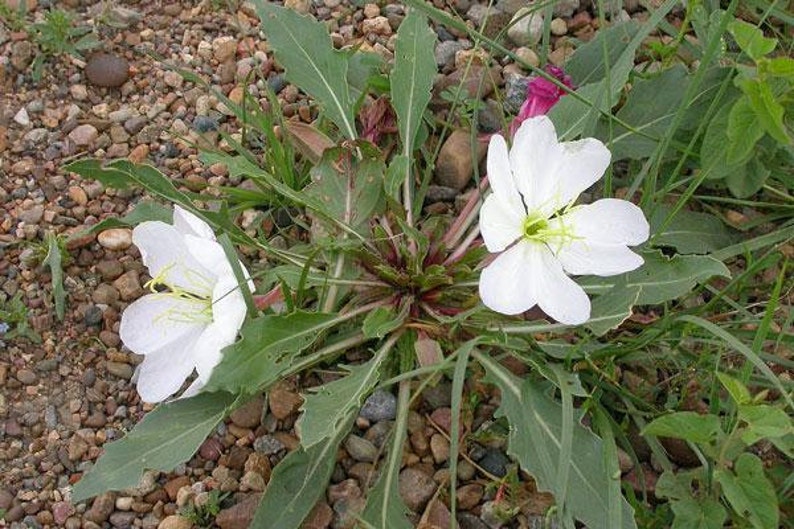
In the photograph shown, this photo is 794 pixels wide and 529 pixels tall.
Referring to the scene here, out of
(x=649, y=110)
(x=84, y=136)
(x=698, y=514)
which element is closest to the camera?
(x=698, y=514)

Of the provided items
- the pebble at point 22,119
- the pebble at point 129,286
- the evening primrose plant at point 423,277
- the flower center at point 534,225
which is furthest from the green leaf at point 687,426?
the pebble at point 22,119

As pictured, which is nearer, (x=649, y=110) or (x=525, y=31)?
(x=649, y=110)

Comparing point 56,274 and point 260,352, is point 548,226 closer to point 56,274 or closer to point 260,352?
point 260,352

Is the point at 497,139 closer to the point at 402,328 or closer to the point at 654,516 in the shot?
the point at 402,328

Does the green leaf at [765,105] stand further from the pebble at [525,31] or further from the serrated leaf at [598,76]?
the pebble at [525,31]

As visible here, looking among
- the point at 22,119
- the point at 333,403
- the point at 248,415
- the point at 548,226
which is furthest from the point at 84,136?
the point at 548,226
